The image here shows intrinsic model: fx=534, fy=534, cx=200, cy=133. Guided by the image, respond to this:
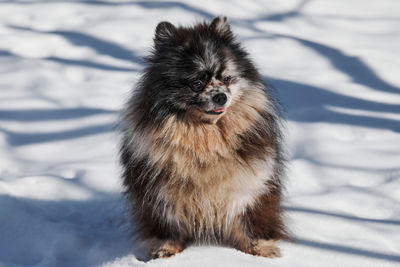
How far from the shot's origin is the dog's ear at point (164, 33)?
2.54 meters

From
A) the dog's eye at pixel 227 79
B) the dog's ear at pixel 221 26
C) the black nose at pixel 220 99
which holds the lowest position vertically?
the black nose at pixel 220 99

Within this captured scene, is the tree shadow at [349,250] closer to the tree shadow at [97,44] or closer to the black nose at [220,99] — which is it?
the black nose at [220,99]

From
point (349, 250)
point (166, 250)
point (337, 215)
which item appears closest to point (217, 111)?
point (166, 250)

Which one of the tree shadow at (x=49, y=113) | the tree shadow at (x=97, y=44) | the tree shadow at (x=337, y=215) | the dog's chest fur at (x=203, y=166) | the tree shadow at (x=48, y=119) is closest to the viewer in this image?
the dog's chest fur at (x=203, y=166)

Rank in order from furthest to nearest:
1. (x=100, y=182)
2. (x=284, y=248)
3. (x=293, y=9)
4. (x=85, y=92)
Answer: (x=293, y=9) → (x=85, y=92) → (x=100, y=182) → (x=284, y=248)

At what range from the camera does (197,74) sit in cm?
237

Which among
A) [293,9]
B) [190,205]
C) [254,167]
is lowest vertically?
[190,205]

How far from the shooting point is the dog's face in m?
2.37

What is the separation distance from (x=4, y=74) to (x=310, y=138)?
2831mm

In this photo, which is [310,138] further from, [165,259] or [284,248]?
[165,259]

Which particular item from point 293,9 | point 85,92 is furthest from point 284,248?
point 293,9

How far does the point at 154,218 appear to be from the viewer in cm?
259

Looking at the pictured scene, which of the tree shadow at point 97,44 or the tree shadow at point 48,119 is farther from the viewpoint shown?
the tree shadow at point 97,44

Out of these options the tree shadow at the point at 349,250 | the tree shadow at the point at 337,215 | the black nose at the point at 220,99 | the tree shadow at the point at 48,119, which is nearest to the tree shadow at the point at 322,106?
the tree shadow at the point at 337,215
